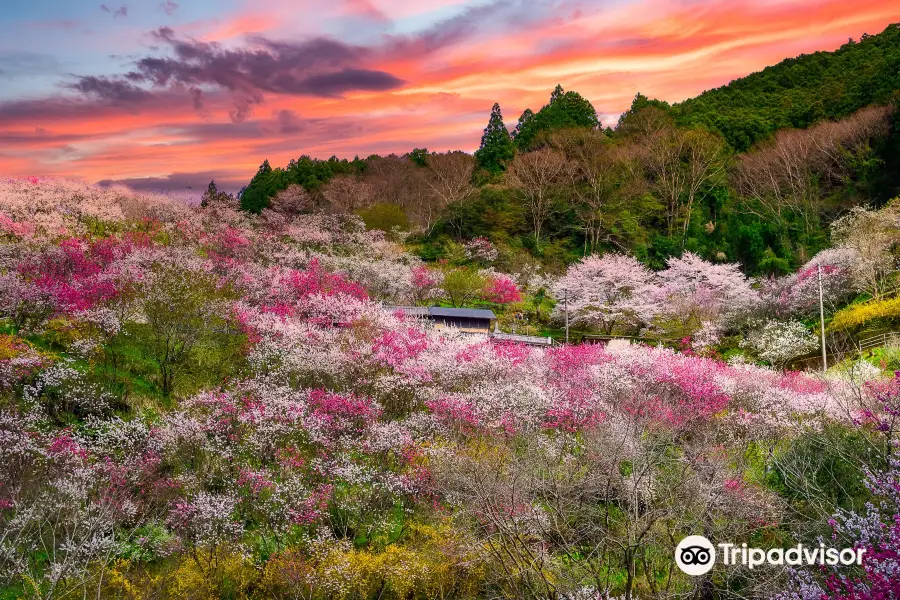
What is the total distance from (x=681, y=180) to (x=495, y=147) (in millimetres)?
22121

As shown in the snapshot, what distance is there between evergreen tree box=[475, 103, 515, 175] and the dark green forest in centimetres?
35

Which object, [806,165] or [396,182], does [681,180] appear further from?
[396,182]

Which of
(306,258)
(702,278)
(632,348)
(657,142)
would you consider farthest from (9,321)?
(657,142)

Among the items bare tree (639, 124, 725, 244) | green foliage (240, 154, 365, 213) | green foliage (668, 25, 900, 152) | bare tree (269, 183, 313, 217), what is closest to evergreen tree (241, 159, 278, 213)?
green foliage (240, 154, 365, 213)

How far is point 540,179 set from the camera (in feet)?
168

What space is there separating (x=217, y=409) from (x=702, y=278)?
1347 inches

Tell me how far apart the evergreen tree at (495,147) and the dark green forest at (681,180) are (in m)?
0.35

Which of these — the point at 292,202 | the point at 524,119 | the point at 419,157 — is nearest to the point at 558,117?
the point at 524,119

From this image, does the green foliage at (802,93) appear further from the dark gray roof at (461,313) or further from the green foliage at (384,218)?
the dark gray roof at (461,313)

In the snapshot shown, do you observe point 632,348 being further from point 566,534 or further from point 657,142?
point 657,142

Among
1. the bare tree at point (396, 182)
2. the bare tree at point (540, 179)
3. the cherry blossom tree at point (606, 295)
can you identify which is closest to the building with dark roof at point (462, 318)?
the cherry blossom tree at point (606, 295)

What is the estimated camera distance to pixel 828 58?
62375 mm

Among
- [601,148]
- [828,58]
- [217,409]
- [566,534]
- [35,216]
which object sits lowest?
[566,534]

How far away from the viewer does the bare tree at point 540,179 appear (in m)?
51.7
